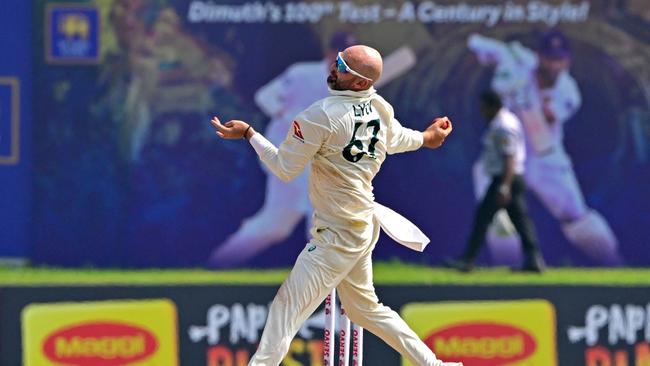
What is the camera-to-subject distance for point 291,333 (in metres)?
7.36

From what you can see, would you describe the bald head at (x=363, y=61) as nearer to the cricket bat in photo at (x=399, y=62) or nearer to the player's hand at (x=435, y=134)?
the player's hand at (x=435, y=134)

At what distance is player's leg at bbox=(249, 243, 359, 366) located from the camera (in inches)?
288

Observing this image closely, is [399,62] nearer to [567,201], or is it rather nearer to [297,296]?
[567,201]

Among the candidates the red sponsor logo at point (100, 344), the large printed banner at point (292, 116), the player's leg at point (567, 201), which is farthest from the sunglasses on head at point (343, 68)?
the player's leg at point (567, 201)

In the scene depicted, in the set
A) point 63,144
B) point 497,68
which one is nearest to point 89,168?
point 63,144

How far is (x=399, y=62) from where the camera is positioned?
11367 mm

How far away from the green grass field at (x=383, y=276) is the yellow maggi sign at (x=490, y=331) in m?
0.48

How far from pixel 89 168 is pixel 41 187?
374 millimetres

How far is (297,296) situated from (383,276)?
11.9 ft

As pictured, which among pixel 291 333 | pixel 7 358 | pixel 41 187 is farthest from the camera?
pixel 41 187

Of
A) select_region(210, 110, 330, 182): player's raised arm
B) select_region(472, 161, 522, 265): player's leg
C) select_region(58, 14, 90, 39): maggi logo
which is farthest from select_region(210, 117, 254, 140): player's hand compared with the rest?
select_region(472, 161, 522, 265): player's leg

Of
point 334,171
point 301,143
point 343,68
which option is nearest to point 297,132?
point 301,143

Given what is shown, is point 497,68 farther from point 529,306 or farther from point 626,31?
point 529,306

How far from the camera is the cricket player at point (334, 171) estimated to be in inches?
283
